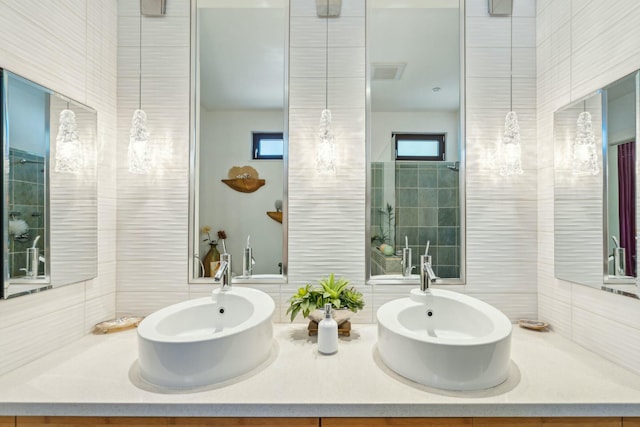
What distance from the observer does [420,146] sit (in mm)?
1619

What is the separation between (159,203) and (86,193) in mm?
304

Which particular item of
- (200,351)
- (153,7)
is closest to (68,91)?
(153,7)

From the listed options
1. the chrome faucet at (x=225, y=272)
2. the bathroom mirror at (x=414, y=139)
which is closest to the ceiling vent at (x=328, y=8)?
the bathroom mirror at (x=414, y=139)

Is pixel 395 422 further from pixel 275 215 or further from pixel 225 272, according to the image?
pixel 275 215

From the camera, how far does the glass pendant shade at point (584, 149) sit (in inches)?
48.9

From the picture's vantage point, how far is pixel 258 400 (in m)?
0.92

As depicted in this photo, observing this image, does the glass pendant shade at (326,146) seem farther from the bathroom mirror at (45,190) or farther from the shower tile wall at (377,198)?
the bathroom mirror at (45,190)

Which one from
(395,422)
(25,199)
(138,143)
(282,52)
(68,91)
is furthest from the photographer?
(282,52)

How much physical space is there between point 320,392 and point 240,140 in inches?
46.8

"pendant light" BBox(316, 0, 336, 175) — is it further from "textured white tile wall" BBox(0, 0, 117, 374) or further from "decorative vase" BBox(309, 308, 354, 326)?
"textured white tile wall" BBox(0, 0, 117, 374)

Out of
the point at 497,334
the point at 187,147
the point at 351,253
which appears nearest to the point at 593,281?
the point at 497,334

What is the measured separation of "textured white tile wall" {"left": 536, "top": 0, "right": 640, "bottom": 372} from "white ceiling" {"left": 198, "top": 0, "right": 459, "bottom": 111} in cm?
42

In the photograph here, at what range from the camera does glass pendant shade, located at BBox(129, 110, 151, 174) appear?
1502mm

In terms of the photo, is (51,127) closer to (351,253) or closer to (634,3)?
(351,253)
